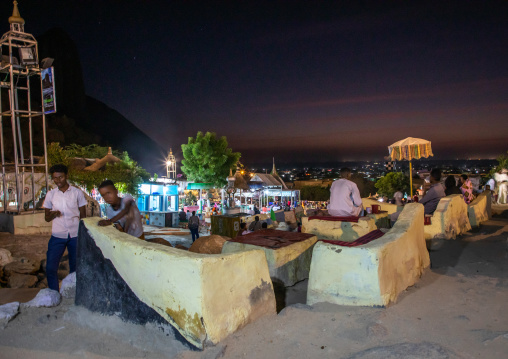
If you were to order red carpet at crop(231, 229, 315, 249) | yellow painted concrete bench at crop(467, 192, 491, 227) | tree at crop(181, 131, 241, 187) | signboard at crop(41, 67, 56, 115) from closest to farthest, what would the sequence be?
red carpet at crop(231, 229, 315, 249), yellow painted concrete bench at crop(467, 192, 491, 227), signboard at crop(41, 67, 56, 115), tree at crop(181, 131, 241, 187)

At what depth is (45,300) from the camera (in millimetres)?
4375

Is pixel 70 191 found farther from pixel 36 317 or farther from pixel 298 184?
pixel 298 184

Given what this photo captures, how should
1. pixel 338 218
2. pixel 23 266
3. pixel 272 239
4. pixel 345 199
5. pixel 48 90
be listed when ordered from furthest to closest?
1. pixel 48 90
2. pixel 23 266
3. pixel 345 199
4. pixel 338 218
5. pixel 272 239

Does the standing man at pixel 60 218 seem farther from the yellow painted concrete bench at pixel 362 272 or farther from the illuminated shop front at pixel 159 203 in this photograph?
the illuminated shop front at pixel 159 203

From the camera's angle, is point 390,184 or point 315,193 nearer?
point 390,184

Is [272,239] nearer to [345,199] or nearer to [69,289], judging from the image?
[345,199]

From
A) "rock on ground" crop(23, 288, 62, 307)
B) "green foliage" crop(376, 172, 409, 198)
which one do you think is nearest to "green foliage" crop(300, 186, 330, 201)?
"green foliage" crop(376, 172, 409, 198)

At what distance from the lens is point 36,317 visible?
159 inches

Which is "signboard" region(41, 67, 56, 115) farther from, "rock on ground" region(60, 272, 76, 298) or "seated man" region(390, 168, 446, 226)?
"seated man" region(390, 168, 446, 226)

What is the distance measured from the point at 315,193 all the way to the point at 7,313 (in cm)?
4664

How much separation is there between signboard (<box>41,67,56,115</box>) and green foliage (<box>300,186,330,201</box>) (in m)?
40.5

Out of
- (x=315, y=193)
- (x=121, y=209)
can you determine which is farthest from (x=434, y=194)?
(x=315, y=193)

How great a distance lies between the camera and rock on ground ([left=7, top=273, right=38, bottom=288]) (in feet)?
23.5

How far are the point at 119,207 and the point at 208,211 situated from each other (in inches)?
676
